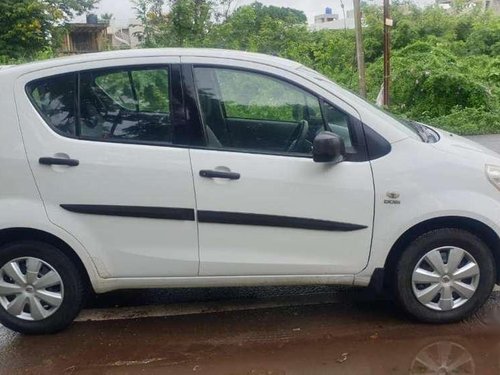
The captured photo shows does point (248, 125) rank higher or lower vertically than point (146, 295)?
higher

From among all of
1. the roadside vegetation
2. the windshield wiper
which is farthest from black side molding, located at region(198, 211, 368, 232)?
the roadside vegetation

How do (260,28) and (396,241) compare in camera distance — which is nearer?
(396,241)

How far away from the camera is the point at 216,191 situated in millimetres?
3279

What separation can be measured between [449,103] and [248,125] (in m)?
10.1

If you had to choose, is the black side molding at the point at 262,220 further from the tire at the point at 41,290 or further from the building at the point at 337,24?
the building at the point at 337,24

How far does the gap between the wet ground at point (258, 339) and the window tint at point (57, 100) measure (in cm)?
134

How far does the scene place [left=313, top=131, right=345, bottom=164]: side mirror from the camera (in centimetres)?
319

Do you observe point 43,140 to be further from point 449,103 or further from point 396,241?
point 449,103

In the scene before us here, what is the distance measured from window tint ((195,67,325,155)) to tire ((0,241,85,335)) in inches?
47.6

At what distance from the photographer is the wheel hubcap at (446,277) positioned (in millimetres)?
3400

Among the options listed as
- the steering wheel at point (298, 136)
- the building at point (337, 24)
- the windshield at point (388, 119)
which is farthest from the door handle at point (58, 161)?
the building at point (337, 24)

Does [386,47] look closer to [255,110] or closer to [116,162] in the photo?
[255,110]

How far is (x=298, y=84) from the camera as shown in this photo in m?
3.41

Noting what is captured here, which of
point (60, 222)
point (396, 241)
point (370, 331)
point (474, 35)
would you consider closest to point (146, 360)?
point (60, 222)
